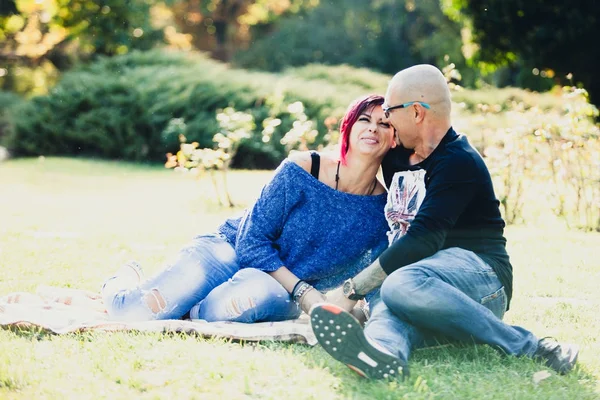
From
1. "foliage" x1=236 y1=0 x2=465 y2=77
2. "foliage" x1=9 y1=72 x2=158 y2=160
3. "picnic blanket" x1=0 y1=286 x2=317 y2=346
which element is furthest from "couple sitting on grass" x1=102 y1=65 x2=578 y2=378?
"foliage" x1=236 y1=0 x2=465 y2=77

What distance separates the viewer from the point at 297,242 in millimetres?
3906

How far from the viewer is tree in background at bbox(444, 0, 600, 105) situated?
41.6 ft

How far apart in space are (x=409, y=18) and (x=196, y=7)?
8639mm

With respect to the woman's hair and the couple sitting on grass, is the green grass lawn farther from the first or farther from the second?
the woman's hair

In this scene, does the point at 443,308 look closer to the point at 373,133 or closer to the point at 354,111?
the point at 373,133

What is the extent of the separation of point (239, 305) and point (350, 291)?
0.69 metres

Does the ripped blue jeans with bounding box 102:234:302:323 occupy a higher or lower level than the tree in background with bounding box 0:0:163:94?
lower

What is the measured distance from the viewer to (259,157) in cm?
1352

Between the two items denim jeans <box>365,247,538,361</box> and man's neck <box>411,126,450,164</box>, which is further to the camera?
man's neck <box>411,126,450,164</box>

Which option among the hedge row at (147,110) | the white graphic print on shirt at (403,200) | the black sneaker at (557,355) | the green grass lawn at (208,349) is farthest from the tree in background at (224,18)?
the black sneaker at (557,355)

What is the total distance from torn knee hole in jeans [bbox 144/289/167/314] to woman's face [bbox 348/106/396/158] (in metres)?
1.28

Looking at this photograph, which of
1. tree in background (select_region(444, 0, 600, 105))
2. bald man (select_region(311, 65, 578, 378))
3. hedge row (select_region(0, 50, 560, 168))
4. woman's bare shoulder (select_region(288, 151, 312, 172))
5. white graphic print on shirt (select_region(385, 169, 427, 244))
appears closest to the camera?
bald man (select_region(311, 65, 578, 378))

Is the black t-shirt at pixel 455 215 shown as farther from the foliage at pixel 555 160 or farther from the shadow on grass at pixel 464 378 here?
the foliage at pixel 555 160

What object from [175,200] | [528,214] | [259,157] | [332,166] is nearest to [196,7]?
[259,157]
